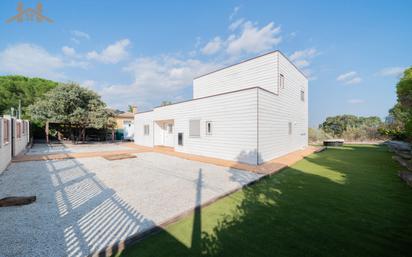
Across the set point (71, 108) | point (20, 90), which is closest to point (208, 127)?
point (71, 108)

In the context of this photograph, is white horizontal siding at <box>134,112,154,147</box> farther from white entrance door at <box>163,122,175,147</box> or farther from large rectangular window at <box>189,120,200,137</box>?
large rectangular window at <box>189,120,200,137</box>

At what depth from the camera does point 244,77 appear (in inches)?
412

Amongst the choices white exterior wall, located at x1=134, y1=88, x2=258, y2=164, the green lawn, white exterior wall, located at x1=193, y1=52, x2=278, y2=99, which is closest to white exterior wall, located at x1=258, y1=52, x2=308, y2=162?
white exterior wall, located at x1=134, y1=88, x2=258, y2=164

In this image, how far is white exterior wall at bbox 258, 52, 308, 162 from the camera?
303 inches

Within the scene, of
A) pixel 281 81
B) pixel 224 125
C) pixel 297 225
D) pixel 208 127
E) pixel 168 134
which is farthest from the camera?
pixel 168 134

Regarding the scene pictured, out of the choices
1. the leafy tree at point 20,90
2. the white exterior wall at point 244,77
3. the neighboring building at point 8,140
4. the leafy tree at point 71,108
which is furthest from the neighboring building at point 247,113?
the leafy tree at point 20,90

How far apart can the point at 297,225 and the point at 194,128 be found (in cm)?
783

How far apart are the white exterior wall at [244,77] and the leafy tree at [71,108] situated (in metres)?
9.68

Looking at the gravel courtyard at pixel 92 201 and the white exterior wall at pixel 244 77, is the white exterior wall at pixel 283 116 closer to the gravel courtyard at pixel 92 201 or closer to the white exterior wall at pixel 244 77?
the white exterior wall at pixel 244 77

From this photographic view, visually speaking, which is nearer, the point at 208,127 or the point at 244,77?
the point at 208,127

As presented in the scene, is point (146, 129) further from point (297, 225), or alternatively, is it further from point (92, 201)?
point (297, 225)

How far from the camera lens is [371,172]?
20.3ft

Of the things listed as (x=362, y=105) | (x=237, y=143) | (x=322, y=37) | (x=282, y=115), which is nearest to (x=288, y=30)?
(x=322, y=37)

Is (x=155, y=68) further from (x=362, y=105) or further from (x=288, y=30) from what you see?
(x=362, y=105)
